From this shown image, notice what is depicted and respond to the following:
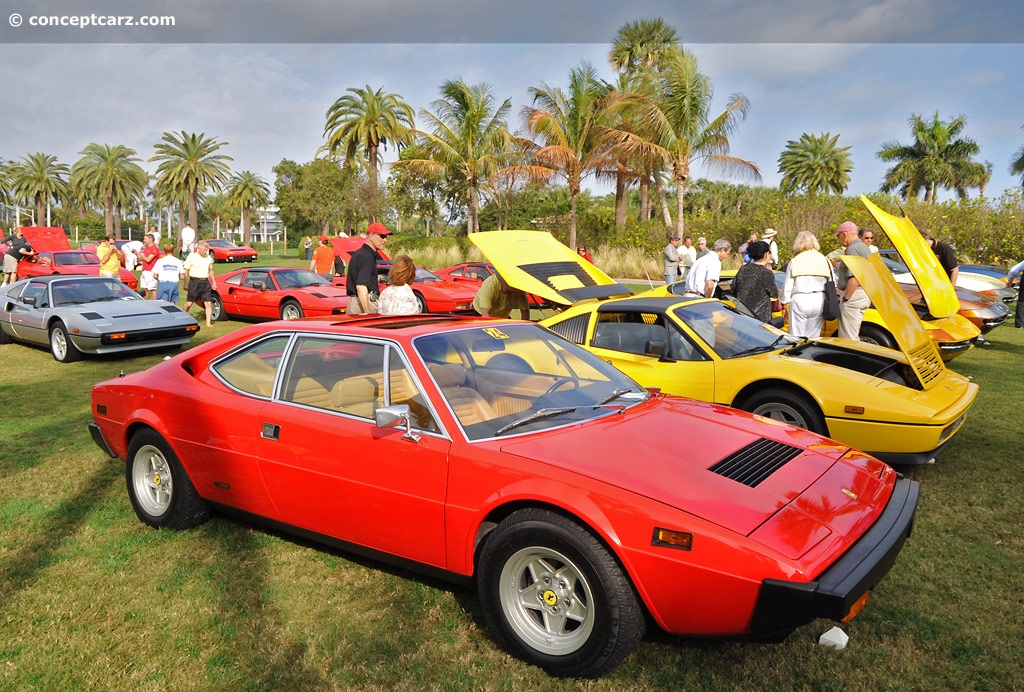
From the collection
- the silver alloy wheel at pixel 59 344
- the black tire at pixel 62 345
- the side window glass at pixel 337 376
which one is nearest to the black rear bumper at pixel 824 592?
the side window glass at pixel 337 376

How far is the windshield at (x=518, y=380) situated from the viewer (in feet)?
10.9

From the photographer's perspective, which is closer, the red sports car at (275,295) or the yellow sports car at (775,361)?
the yellow sports car at (775,361)

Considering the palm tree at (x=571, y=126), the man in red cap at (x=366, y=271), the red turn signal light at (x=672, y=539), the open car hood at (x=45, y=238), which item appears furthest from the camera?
the palm tree at (x=571, y=126)

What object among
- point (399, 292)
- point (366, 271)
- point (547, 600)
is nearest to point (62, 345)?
point (366, 271)

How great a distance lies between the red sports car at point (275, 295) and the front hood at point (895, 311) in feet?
32.3

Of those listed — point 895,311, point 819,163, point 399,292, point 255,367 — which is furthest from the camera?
point 819,163

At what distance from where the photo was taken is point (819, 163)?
192ft

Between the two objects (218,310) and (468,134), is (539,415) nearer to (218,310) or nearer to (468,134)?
(218,310)

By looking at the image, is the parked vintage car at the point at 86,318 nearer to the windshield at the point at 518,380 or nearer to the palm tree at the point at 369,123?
the windshield at the point at 518,380

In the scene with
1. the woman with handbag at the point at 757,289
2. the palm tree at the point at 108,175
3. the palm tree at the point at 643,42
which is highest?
the palm tree at the point at 643,42

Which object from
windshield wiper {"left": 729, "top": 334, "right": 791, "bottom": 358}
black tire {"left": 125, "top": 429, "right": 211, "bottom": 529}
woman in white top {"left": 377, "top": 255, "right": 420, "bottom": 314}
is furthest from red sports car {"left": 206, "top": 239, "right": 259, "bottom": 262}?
windshield wiper {"left": 729, "top": 334, "right": 791, "bottom": 358}

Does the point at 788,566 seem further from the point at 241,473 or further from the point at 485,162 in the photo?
the point at 485,162

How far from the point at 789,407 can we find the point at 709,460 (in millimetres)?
2678

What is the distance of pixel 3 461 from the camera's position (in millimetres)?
5652
